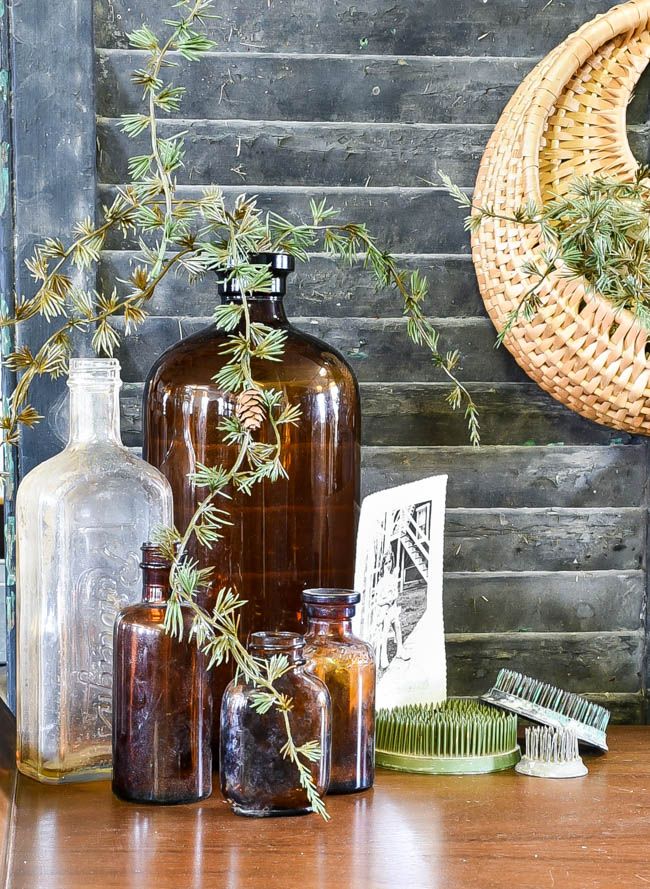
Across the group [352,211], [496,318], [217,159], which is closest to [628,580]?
[496,318]

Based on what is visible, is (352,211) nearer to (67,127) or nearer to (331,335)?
(331,335)

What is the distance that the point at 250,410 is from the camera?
0.80 meters

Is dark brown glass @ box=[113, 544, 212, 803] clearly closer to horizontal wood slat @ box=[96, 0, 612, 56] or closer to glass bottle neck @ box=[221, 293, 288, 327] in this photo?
glass bottle neck @ box=[221, 293, 288, 327]

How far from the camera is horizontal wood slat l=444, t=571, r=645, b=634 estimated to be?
3.94 ft

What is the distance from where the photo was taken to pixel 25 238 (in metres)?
1.11

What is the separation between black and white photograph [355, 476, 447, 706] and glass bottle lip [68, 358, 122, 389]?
0.28 meters

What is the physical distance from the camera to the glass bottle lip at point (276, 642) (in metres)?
0.81

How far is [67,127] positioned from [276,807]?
728 millimetres

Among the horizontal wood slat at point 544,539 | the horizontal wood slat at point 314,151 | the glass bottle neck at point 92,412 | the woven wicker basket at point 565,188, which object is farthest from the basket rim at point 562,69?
the glass bottle neck at point 92,412

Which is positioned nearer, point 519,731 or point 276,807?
point 276,807

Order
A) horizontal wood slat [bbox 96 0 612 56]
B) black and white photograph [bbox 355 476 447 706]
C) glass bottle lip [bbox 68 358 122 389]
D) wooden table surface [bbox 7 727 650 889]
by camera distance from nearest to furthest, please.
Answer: wooden table surface [bbox 7 727 650 889], glass bottle lip [bbox 68 358 122 389], black and white photograph [bbox 355 476 447 706], horizontal wood slat [bbox 96 0 612 56]

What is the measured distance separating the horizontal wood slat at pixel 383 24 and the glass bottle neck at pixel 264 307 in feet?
1.14

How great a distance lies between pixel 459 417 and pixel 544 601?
0.78 feet

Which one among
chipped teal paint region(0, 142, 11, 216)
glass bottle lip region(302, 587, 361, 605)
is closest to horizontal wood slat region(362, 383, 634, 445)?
glass bottle lip region(302, 587, 361, 605)
